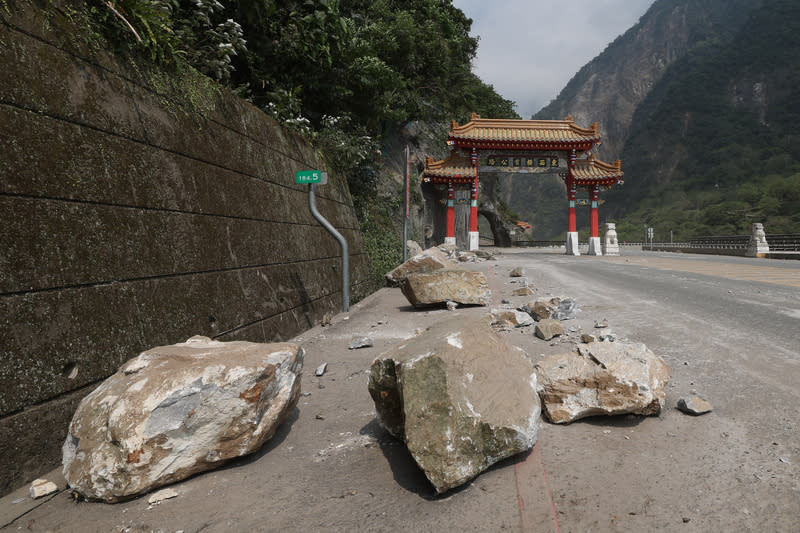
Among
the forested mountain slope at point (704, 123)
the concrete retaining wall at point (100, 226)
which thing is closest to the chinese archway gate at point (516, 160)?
the concrete retaining wall at point (100, 226)

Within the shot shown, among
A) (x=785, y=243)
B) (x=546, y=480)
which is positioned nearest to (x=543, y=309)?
(x=546, y=480)

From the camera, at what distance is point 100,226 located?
2680mm

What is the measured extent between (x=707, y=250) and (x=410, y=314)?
83.2 feet

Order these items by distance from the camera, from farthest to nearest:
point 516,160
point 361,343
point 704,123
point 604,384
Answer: point 704,123 < point 516,160 < point 361,343 < point 604,384

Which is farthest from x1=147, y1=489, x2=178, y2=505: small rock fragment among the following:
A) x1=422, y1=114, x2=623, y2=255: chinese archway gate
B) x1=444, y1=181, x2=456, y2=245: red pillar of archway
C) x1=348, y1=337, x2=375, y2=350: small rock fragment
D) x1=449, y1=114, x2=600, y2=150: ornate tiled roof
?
x1=449, y1=114, x2=600, y2=150: ornate tiled roof

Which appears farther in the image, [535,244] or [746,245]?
[535,244]

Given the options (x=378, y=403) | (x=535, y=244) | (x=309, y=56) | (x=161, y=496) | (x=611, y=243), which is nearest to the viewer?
(x=161, y=496)

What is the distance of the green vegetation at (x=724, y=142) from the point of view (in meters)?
50.3

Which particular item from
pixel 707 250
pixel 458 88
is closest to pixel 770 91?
pixel 707 250

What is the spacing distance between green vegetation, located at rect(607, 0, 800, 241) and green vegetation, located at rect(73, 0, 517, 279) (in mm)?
47828

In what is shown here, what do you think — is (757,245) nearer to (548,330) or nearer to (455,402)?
(548,330)

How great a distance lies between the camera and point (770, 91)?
6731 cm

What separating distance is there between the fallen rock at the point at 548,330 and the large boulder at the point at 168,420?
3.08 metres

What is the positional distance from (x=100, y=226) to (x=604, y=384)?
359 centimetres
